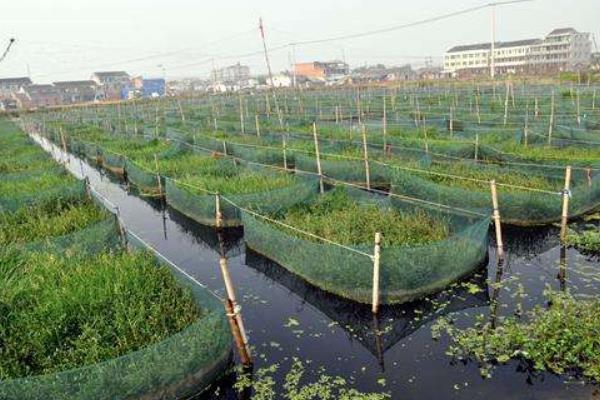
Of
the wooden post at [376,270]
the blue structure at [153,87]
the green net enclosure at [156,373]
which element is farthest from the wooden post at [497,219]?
the blue structure at [153,87]

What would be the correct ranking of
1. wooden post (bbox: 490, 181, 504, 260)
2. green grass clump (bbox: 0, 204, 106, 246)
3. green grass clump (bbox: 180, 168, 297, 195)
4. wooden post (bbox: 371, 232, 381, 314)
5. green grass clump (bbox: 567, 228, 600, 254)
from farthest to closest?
green grass clump (bbox: 180, 168, 297, 195)
green grass clump (bbox: 0, 204, 106, 246)
green grass clump (bbox: 567, 228, 600, 254)
wooden post (bbox: 490, 181, 504, 260)
wooden post (bbox: 371, 232, 381, 314)

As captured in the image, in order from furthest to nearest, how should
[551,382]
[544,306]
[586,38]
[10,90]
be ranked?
[10,90] < [586,38] < [544,306] < [551,382]

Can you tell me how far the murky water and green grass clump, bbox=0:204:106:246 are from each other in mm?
2025

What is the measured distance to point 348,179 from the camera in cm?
1421

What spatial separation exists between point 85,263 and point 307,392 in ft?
13.7

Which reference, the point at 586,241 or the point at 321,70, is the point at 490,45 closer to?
the point at 321,70

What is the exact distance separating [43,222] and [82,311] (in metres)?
4.71

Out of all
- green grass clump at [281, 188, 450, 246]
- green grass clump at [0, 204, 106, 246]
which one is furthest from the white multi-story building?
green grass clump at [0, 204, 106, 246]

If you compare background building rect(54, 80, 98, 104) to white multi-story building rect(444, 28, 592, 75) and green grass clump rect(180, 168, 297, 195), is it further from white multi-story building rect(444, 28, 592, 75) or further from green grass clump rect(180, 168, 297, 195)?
green grass clump rect(180, 168, 297, 195)

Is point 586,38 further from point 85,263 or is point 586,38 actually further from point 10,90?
point 10,90

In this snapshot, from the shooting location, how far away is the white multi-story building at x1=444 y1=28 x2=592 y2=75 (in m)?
91.0

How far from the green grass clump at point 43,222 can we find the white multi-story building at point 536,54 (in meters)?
89.5

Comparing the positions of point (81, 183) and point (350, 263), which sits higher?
point (81, 183)

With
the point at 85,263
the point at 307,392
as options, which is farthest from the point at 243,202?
the point at 307,392
